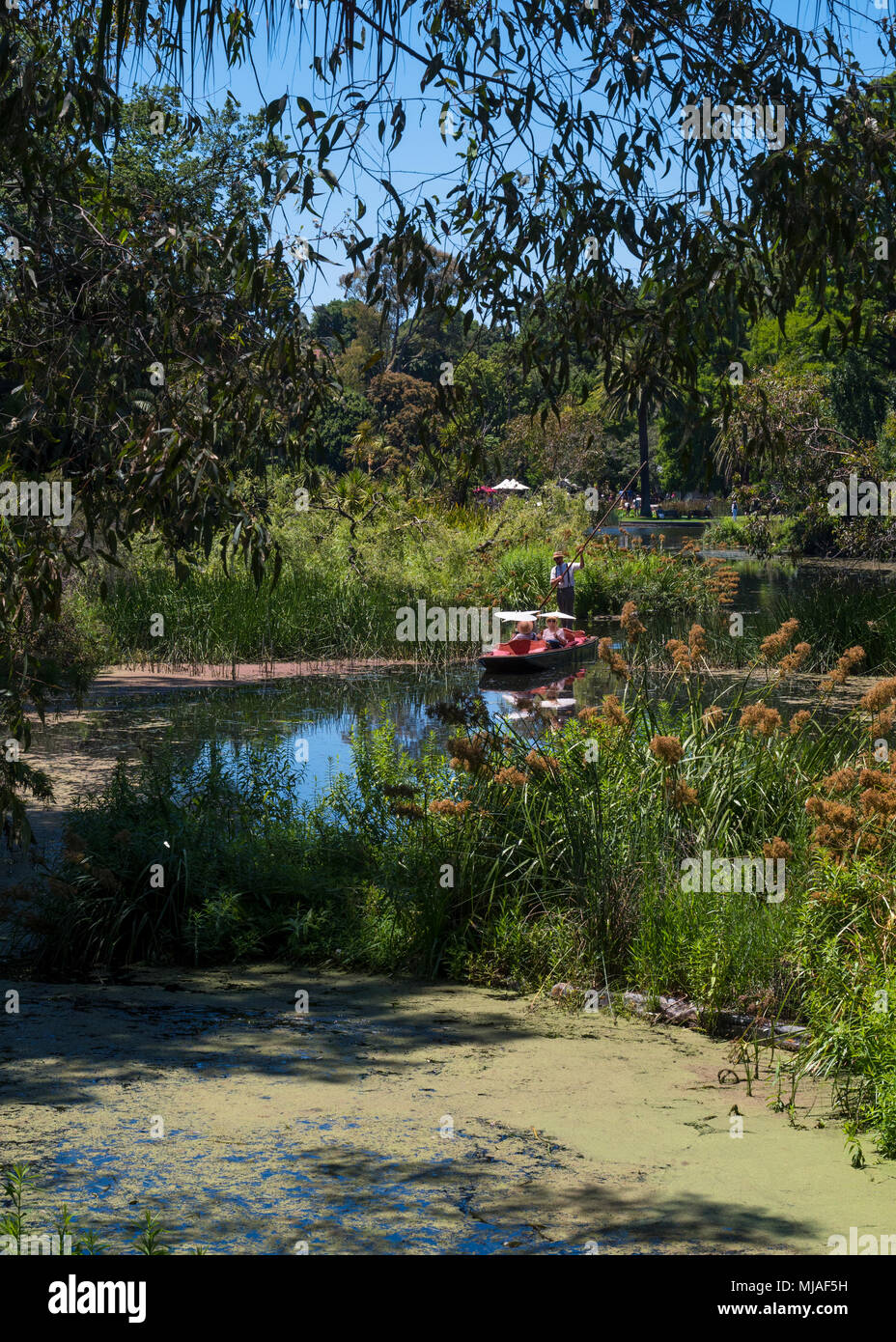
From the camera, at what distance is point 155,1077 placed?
565cm

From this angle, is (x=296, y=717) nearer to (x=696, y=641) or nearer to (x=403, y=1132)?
(x=696, y=641)

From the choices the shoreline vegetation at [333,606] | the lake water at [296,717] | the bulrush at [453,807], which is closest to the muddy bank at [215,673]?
the shoreline vegetation at [333,606]

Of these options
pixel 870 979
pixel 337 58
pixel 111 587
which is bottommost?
pixel 870 979

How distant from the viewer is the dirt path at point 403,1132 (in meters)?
4.11

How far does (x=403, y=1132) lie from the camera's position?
5.11m

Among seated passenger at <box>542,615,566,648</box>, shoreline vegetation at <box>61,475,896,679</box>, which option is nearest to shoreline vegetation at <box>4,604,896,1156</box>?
shoreline vegetation at <box>61,475,896,679</box>

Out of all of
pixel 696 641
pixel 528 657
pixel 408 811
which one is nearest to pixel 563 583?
pixel 528 657

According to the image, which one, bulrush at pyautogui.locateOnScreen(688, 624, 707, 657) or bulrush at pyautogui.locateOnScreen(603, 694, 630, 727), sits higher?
bulrush at pyautogui.locateOnScreen(688, 624, 707, 657)

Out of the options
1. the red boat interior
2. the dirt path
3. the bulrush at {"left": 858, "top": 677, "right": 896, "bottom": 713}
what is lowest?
the dirt path

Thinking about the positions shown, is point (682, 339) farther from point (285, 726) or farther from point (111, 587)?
point (111, 587)

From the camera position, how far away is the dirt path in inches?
162

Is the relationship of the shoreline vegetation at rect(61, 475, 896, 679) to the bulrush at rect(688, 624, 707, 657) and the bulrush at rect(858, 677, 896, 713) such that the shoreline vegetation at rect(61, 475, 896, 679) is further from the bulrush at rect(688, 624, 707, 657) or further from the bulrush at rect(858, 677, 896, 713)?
the bulrush at rect(858, 677, 896, 713)

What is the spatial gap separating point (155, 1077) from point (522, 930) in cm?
291
